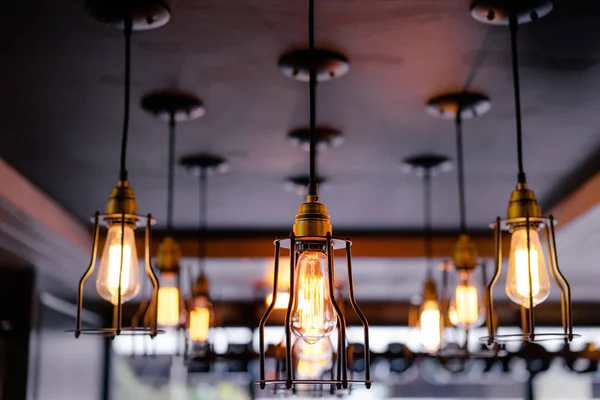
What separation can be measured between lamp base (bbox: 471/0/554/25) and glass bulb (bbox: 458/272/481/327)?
115cm

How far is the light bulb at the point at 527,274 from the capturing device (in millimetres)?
1873

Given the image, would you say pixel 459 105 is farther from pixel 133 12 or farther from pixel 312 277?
pixel 312 277

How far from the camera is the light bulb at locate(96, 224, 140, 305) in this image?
194cm

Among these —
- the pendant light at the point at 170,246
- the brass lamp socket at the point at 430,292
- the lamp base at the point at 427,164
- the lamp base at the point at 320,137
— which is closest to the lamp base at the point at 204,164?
the pendant light at the point at 170,246

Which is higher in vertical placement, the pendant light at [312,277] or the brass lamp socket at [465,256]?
the brass lamp socket at [465,256]

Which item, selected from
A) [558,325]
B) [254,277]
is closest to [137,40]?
[254,277]

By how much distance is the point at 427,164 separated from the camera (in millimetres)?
3814

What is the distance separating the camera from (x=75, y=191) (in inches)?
171

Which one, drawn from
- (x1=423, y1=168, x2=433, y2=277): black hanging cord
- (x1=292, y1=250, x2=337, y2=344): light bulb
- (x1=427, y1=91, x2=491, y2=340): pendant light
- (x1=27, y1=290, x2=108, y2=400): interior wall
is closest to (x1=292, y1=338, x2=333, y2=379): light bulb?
(x1=427, y1=91, x2=491, y2=340): pendant light

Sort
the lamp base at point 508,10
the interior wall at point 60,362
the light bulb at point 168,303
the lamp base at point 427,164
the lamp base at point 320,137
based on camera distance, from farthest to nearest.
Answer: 1. the interior wall at point 60,362
2. the lamp base at point 427,164
3. the lamp base at point 320,137
4. the light bulb at point 168,303
5. the lamp base at point 508,10

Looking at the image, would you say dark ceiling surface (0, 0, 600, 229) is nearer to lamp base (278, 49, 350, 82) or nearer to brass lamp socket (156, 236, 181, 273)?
lamp base (278, 49, 350, 82)

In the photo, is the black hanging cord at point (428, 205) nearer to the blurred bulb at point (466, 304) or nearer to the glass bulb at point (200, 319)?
the blurred bulb at point (466, 304)

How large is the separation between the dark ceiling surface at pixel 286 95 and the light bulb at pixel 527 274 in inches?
27.8

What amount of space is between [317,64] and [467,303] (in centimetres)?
109
